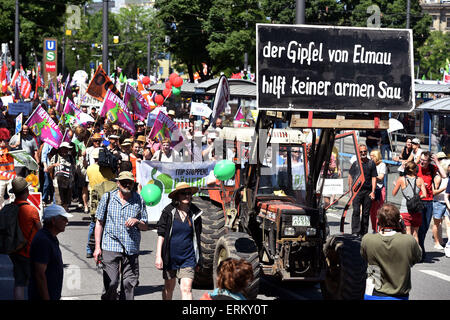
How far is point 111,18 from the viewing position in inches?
4286

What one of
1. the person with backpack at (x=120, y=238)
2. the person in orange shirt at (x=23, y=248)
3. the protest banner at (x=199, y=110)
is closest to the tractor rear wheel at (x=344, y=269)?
the person with backpack at (x=120, y=238)

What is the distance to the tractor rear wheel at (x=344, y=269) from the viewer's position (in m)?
9.00

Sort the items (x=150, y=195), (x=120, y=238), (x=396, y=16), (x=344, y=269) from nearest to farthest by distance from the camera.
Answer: (x=120, y=238) < (x=344, y=269) < (x=150, y=195) < (x=396, y=16)

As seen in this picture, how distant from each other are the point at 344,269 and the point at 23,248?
144 inches

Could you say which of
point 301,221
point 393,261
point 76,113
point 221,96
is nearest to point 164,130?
point 221,96

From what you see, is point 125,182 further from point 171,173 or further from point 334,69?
point 171,173

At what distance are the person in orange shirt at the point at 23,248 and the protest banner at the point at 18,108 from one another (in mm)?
18706

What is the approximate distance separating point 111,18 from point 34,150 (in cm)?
9462

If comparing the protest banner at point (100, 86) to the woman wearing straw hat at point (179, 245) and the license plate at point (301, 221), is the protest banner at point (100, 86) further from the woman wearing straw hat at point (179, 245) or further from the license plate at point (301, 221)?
the woman wearing straw hat at point (179, 245)

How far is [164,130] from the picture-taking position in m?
18.0

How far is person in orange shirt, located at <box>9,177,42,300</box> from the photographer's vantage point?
7.79 meters

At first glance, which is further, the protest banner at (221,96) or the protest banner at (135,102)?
the protest banner at (135,102)

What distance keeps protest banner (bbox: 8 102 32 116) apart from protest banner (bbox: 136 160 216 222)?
41.5 ft

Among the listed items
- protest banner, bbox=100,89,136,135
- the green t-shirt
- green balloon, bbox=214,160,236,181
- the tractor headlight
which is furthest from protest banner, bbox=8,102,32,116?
the green t-shirt
